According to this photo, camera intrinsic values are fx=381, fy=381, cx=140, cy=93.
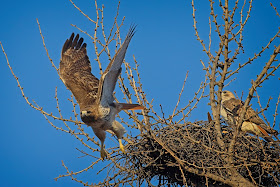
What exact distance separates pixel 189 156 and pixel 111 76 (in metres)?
1.43

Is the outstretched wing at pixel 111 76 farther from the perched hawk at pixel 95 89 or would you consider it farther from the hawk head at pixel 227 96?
the hawk head at pixel 227 96

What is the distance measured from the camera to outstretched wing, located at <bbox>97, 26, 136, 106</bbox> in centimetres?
485

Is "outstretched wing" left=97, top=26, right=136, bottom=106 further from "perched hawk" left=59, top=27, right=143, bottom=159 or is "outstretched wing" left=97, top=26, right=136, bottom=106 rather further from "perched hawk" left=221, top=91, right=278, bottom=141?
"perched hawk" left=221, top=91, right=278, bottom=141

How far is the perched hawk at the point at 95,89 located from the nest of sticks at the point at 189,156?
0.38m

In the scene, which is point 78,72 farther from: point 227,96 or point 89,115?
point 227,96

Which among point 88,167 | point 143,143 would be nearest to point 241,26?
point 143,143

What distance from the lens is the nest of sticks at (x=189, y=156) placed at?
4727 millimetres

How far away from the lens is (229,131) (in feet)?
17.7

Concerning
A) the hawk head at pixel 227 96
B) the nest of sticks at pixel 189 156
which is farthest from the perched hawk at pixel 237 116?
the nest of sticks at pixel 189 156

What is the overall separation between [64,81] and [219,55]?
2.71m

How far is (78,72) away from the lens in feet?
21.4

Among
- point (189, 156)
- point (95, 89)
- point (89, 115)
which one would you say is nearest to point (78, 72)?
point (95, 89)

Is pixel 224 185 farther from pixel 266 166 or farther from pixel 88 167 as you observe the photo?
pixel 88 167

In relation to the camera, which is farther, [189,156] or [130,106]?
[130,106]
